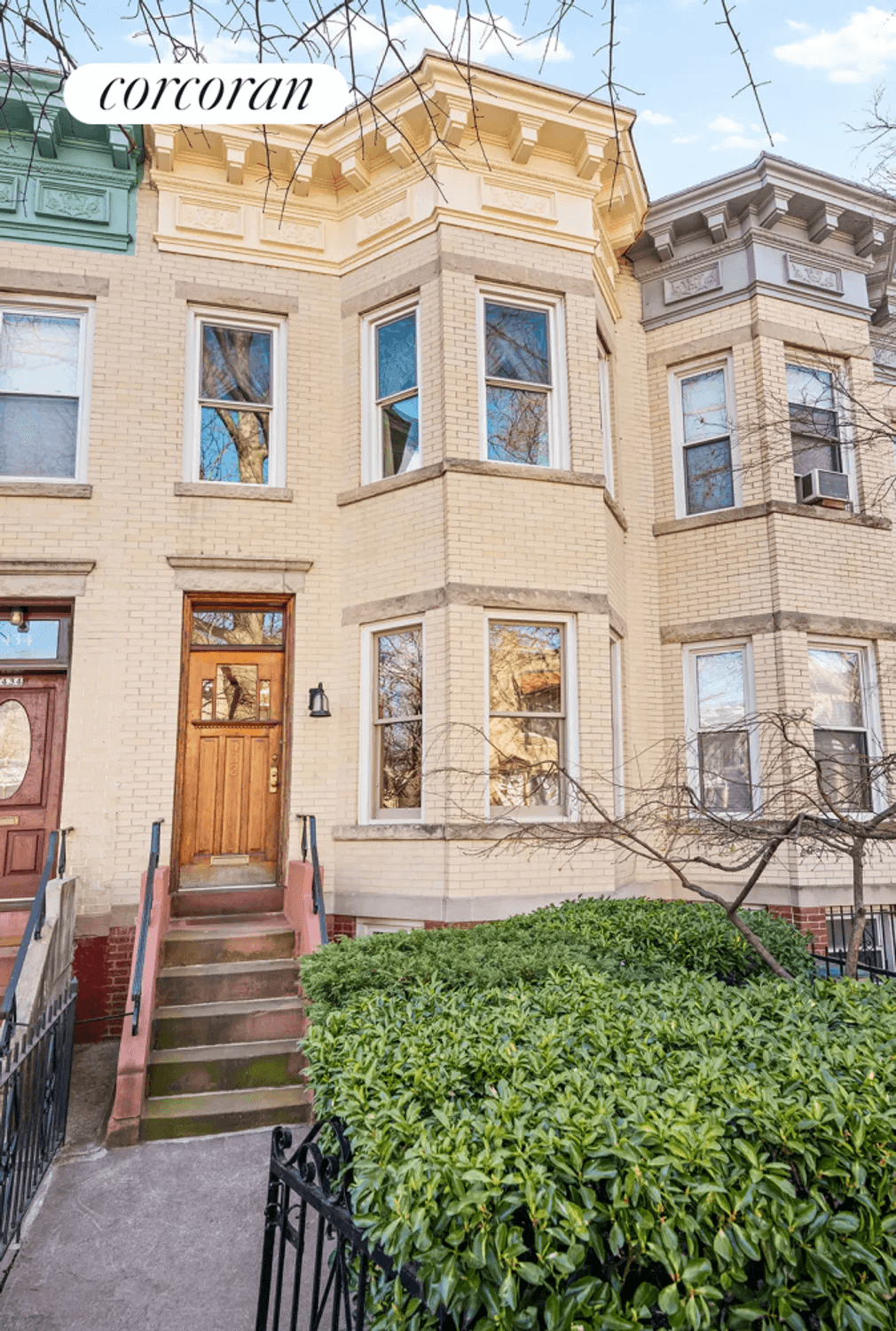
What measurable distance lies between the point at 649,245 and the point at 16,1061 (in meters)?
10.6

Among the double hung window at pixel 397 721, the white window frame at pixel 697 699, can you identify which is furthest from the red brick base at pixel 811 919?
the double hung window at pixel 397 721

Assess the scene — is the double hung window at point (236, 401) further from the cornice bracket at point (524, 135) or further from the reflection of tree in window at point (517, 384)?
the cornice bracket at point (524, 135)

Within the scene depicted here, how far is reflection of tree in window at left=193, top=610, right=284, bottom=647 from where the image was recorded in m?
8.88

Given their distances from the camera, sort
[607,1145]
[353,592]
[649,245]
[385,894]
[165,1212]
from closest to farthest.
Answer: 1. [607,1145]
2. [165,1212]
3. [385,894]
4. [353,592]
5. [649,245]

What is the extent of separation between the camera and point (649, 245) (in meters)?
10.6

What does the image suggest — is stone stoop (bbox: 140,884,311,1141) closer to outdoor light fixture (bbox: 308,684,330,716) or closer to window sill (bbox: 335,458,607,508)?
outdoor light fixture (bbox: 308,684,330,716)

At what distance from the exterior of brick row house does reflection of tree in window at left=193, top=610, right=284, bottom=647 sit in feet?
0.12

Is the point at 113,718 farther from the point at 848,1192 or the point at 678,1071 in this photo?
the point at 848,1192

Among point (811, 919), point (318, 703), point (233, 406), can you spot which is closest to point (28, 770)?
point (318, 703)

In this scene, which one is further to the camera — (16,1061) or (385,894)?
(385,894)

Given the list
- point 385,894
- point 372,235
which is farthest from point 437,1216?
point 372,235

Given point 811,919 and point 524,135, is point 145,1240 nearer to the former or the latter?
point 811,919

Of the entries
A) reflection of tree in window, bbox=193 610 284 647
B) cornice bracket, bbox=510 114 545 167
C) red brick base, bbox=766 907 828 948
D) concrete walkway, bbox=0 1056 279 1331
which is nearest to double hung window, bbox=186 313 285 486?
reflection of tree in window, bbox=193 610 284 647

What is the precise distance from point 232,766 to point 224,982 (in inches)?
94.5
